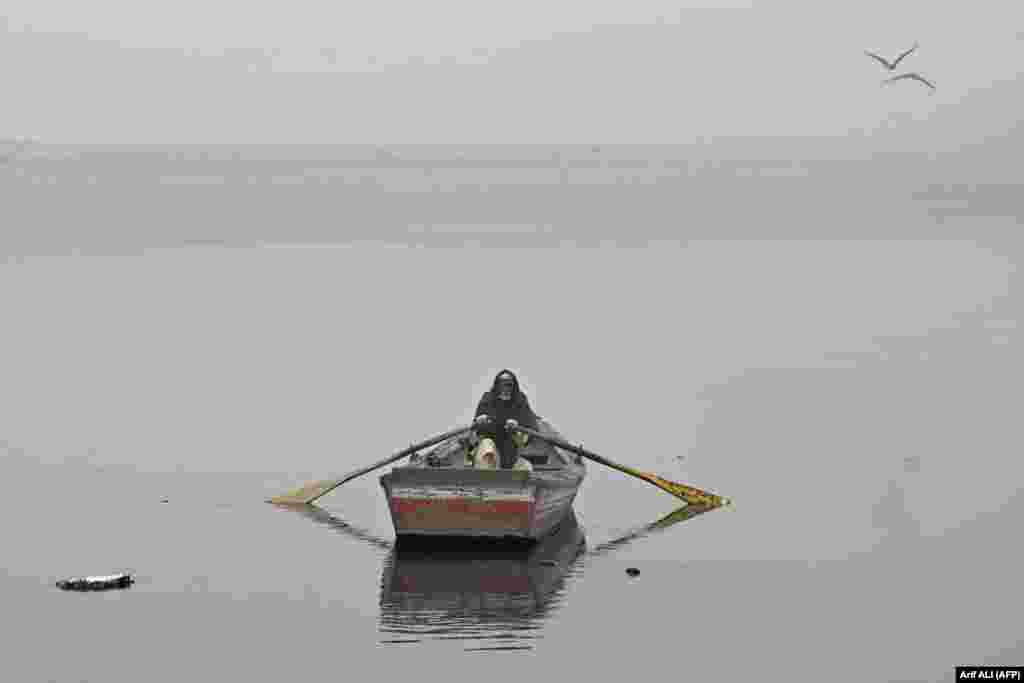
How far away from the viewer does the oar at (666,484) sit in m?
38.1

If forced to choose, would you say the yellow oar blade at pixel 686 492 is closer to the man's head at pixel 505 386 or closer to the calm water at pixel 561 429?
the calm water at pixel 561 429

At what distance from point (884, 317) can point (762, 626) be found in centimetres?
5246

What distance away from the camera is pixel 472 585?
32125 millimetres

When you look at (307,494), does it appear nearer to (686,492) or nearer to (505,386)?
(505,386)

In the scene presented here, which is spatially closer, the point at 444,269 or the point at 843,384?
the point at 843,384

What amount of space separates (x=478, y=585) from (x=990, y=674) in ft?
31.1

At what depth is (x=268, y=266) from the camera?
110 meters

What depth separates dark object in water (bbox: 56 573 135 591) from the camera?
3177cm

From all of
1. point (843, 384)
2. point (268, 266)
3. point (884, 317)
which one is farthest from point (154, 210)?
point (843, 384)

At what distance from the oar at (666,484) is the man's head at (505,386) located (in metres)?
1.91

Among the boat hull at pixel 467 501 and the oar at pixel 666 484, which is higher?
the oar at pixel 666 484

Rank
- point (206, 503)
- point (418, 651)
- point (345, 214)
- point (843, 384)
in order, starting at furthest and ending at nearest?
point (345, 214) < point (843, 384) < point (206, 503) < point (418, 651)

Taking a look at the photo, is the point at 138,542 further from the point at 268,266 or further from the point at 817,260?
the point at 817,260

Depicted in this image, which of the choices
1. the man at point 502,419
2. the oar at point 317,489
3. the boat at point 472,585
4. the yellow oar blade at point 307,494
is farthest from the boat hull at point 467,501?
the yellow oar blade at point 307,494
